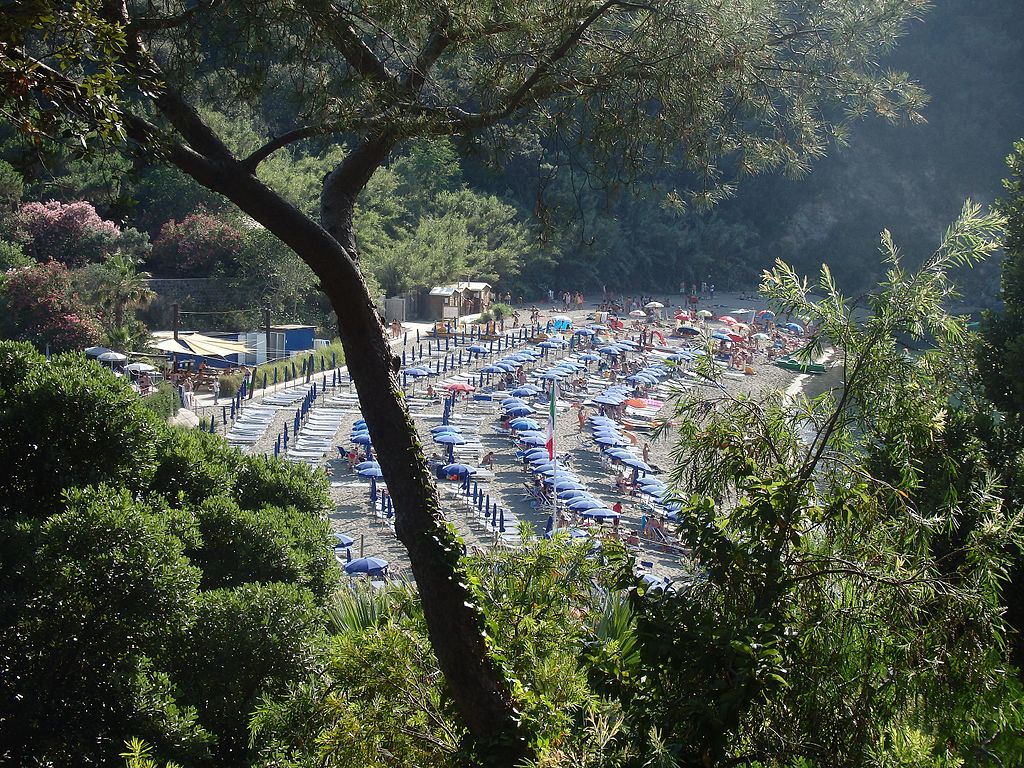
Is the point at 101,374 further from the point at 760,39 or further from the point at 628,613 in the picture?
the point at 760,39

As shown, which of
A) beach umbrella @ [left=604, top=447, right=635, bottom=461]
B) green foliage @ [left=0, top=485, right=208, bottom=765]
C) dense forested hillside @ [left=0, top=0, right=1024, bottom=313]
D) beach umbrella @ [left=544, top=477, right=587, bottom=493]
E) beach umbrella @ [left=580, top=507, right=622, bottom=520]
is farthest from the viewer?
dense forested hillside @ [left=0, top=0, right=1024, bottom=313]

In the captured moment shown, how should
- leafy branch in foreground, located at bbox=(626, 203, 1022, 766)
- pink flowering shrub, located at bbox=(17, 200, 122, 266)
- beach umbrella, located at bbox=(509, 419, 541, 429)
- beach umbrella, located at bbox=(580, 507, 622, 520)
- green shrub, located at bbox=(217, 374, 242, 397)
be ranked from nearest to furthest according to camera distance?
leafy branch in foreground, located at bbox=(626, 203, 1022, 766) < beach umbrella, located at bbox=(580, 507, 622, 520) < beach umbrella, located at bbox=(509, 419, 541, 429) < green shrub, located at bbox=(217, 374, 242, 397) < pink flowering shrub, located at bbox=(17, 200, 122, 266)

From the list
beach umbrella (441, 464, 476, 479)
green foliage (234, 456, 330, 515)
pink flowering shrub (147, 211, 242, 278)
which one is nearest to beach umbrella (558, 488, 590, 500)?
beach umbrella (441, 464, 476, 479)

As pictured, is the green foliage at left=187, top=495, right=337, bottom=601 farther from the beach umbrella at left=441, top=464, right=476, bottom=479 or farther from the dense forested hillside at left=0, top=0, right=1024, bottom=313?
the dense forested hillside at left=0, top=0, right=1024, bottom=313

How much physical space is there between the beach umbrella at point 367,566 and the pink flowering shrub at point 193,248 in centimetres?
2045

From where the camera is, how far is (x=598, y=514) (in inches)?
698

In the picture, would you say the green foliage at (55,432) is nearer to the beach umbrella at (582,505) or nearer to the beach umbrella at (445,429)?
the beach umbrella at (582,505)

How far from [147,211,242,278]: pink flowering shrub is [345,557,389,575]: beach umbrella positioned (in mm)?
20449

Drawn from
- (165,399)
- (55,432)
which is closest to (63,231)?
(165,399)

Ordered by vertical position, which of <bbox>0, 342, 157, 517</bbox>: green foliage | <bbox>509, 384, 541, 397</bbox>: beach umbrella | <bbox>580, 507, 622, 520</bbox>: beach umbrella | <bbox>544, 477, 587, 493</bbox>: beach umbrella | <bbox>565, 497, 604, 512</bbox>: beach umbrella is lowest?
<bbox>580, 507, 622, 520</bbox>: beach umbrella

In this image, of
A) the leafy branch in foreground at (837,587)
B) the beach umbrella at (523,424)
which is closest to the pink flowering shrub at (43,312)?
the beach umbrella at (523,424)

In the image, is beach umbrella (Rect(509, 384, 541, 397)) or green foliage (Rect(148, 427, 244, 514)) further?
beach umbrella (Rect(509, 384, 541, 397))

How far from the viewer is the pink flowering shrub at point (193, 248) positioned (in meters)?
31.8

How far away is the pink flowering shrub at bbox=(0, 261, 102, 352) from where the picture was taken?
22078 millimetres
